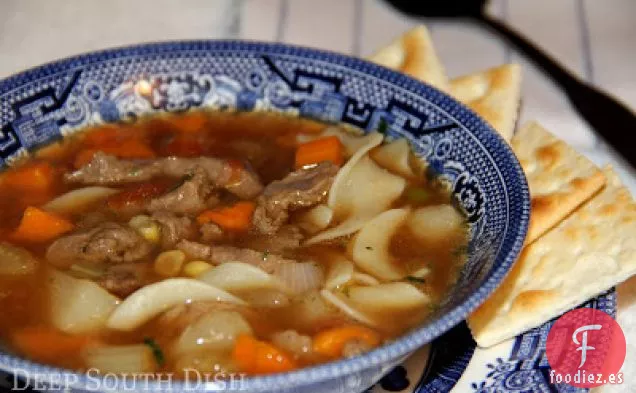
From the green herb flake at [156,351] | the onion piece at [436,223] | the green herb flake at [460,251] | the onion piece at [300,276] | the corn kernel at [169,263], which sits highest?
the corn kernel at [169,263]

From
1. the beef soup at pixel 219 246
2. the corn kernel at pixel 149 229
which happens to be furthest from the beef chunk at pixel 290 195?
the corn kernel at pixel 149 229

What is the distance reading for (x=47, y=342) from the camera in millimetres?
2488

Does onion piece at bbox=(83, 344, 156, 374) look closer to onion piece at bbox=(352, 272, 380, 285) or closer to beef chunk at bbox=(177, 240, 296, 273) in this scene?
beef chunk at bbox=(177, 240, 296, 273)

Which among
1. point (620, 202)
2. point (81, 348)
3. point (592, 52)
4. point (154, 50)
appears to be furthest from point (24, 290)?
point (592, 52)

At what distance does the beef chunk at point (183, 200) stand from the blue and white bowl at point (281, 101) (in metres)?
0.73

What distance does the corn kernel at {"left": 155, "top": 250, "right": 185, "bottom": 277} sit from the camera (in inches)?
109

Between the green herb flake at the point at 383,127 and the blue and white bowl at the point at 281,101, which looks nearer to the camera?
the blue and white bowl at the point at 281,101

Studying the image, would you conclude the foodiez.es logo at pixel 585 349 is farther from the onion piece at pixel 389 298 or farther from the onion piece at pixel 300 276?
the onion piece at pixel 300 276

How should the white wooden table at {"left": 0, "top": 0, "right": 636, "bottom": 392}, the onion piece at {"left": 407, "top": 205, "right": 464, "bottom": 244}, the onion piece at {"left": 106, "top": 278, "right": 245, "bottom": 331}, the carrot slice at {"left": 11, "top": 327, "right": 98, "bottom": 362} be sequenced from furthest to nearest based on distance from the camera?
1. the white wooden table at {"left": 0, "top": 0, "right": 636, "bottom": 392}
2. the onion piece at {"left": 407, "top": 205, "right": 464, "bottom": 244}
3. the onion piece at {"left": 106, "top": 278, "right": 245, "bottom": 331}
4. the carrot slice at {"left": 11, "top": 327, "right": 98, "bottom": 362}

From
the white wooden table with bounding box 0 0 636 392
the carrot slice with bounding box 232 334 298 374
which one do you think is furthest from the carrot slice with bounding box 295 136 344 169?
the white wooden table with bounding box 0 0 636 392

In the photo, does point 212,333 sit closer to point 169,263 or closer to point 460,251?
point 169,263

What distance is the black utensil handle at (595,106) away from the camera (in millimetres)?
3916

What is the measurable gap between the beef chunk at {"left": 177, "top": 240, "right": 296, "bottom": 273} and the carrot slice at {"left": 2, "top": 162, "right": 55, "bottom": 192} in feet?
2.46

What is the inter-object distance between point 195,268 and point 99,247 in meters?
0.34
